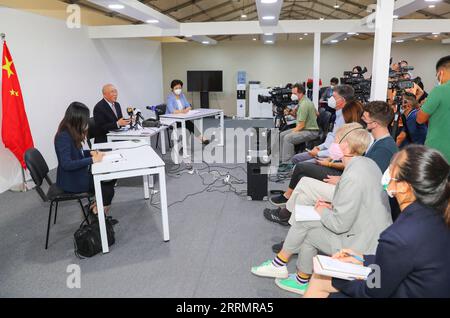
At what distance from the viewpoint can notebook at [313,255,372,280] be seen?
151 cm

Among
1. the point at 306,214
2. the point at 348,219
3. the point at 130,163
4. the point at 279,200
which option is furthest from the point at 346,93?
the point at 130,163

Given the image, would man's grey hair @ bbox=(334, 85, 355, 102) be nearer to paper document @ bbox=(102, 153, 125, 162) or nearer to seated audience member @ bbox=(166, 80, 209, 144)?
paper document @ bbox=(102, 153, 125, 162)

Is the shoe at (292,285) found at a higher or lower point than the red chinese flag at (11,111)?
lower

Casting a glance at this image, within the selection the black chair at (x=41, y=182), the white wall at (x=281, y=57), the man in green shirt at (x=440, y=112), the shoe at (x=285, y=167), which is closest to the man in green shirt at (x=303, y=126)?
the shoe at (x=285, y=167)

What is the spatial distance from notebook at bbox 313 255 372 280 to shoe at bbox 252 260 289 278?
2.71 feet

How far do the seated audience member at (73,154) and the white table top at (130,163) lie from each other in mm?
180

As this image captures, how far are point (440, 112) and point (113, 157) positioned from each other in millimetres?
2802

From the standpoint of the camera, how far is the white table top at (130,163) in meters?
2.74

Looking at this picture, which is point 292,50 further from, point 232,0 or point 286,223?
point 286,223

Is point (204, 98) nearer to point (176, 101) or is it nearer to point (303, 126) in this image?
point (176, 101)

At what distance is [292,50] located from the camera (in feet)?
38.4

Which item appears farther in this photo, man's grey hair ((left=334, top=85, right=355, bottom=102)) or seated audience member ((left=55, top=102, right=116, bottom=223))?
man's grey hair ((left=334, top=85, right=355, bottom=102))

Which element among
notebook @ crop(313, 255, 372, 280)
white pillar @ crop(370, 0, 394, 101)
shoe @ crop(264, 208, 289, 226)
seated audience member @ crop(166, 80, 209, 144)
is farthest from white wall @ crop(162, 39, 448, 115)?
notebook @ crop(313, 255, 372, 280)

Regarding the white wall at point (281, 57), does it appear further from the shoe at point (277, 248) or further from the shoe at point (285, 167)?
the shoe at point (277, 248)
